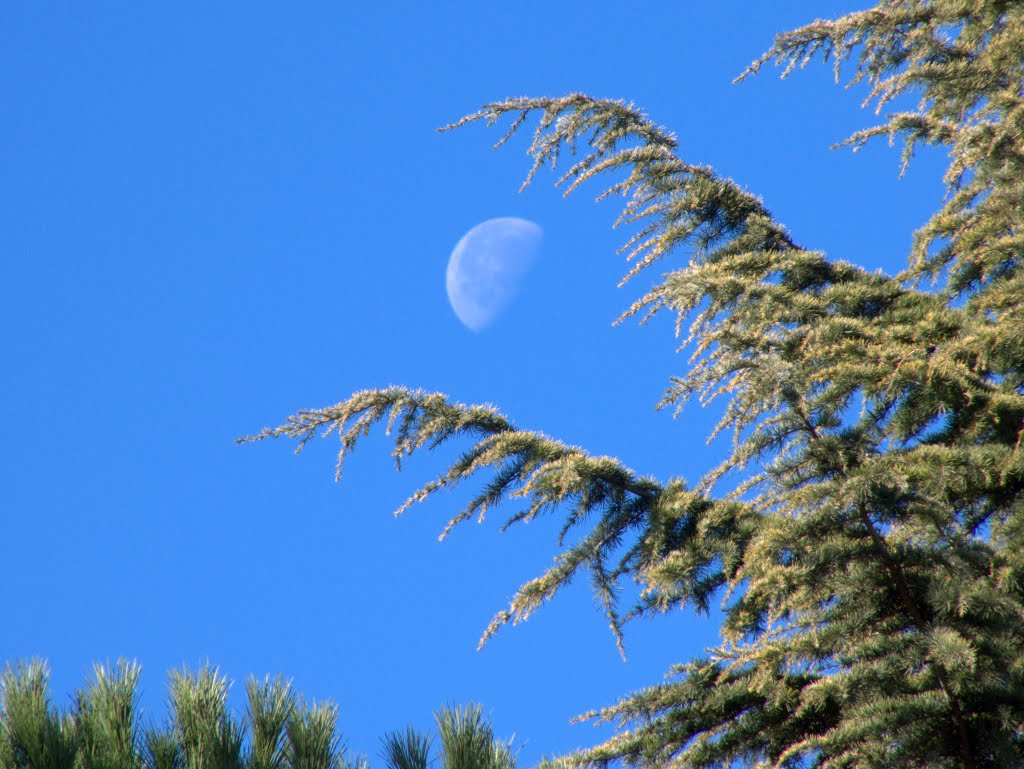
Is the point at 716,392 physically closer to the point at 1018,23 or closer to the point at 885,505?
the point at 885,505

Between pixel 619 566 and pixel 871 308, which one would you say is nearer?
pixel 619 566

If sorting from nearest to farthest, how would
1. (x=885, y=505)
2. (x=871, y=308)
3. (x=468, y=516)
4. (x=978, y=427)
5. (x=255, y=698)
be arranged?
(x=885, y=505) → (x=255, y=698) → (x=978, y=427) → (x=468, y=516) → (x=871, y=308)

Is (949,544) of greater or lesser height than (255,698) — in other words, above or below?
below

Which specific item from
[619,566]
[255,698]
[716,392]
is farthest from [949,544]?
[255,698]

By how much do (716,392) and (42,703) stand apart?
352cm

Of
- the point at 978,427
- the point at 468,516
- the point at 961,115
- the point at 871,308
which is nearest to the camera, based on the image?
the point at 978,427

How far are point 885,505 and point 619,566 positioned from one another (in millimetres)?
1693

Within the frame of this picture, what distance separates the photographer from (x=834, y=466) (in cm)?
479

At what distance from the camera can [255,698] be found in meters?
A: 5.50

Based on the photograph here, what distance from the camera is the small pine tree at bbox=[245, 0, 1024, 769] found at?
4.78m

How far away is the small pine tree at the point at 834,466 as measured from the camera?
15.7 feet

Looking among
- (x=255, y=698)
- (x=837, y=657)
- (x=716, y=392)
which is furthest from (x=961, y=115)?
(x=255, y=698)

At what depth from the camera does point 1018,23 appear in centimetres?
744

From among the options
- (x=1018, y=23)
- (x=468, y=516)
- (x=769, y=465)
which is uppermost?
(x=1018, y=23)
